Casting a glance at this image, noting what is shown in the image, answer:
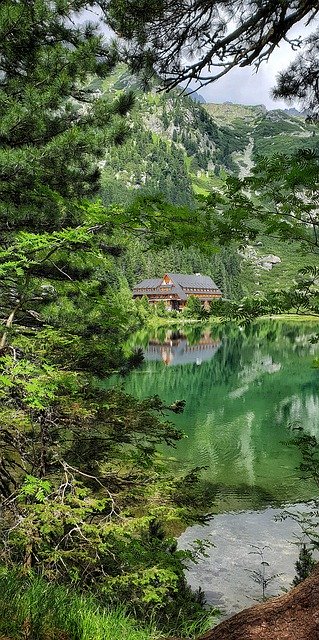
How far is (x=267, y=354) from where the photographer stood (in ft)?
177

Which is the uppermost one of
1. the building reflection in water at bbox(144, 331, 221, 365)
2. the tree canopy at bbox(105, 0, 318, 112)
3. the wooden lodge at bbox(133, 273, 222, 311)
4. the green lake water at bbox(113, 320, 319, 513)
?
the tree canopy at bbox(105, 0, 318, 112)

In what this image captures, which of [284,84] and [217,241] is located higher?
[284,84]

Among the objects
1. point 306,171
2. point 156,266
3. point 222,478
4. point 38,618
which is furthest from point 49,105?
point 156,266

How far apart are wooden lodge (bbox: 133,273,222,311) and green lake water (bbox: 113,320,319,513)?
5460 centimetres

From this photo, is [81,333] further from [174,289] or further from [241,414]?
[174,289]

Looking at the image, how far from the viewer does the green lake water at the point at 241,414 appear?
16578 millimetres

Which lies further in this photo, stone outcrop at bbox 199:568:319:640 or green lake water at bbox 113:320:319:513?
green lake water at bbox 113:320:319:513

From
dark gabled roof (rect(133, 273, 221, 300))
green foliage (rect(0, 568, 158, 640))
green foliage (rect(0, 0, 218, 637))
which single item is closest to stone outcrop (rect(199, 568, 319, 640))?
green foliage (rect(0, 568, 158, 640))

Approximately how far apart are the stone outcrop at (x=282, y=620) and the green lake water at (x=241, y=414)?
2767mm

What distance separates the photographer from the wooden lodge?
111312 mm

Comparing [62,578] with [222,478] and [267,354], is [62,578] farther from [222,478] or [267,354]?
[267,354]

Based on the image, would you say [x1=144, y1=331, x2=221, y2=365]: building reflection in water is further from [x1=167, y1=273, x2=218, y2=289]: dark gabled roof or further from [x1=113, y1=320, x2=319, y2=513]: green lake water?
[x1=167, y1=273, x2=218, y2=289]: dark gabled roof

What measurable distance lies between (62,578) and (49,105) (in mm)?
5053

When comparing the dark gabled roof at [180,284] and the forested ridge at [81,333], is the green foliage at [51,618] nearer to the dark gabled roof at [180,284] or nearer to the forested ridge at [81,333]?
the forested ridge at [81,333]
